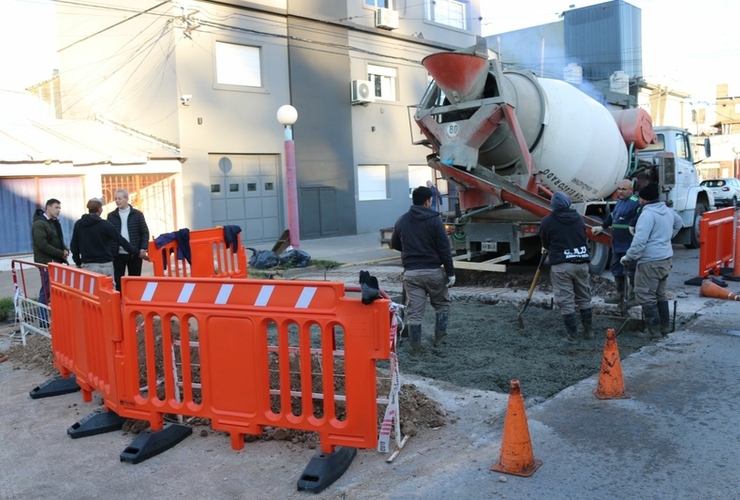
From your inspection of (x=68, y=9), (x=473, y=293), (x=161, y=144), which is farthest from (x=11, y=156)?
(x=473, y=293)

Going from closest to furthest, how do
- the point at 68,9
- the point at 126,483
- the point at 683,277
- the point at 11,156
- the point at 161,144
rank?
the point at 126,483, the point at 683,277, the point at 11,156, the point at 161,144, the point at 68,9

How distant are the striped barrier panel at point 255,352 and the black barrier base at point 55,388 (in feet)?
4.77

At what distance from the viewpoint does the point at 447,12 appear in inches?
1035

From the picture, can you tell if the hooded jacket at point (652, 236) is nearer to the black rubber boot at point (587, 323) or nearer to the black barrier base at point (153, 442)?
the black rubber boot at point (587, 323)

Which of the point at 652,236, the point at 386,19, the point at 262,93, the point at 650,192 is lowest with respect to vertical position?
the point at 652,236

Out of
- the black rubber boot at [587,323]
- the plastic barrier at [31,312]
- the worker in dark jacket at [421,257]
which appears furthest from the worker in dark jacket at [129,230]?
the black rubber boot at [587,323]

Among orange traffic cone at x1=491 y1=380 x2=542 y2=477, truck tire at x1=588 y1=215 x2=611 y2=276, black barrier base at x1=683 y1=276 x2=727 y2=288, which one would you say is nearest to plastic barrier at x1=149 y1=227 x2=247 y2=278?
truck tire at x1=588 y1=215 x2=611 y2=276

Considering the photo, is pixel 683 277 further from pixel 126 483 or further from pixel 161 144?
pixel 161 144

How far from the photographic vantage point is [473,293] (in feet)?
32.1

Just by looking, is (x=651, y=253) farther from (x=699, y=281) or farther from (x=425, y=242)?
(x=699, y=281)

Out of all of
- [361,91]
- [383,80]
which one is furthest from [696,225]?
[383,80]

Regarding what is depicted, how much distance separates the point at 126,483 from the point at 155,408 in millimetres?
670

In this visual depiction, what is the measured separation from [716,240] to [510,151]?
12.7 ft

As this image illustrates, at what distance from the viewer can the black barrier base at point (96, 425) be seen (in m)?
4.69
